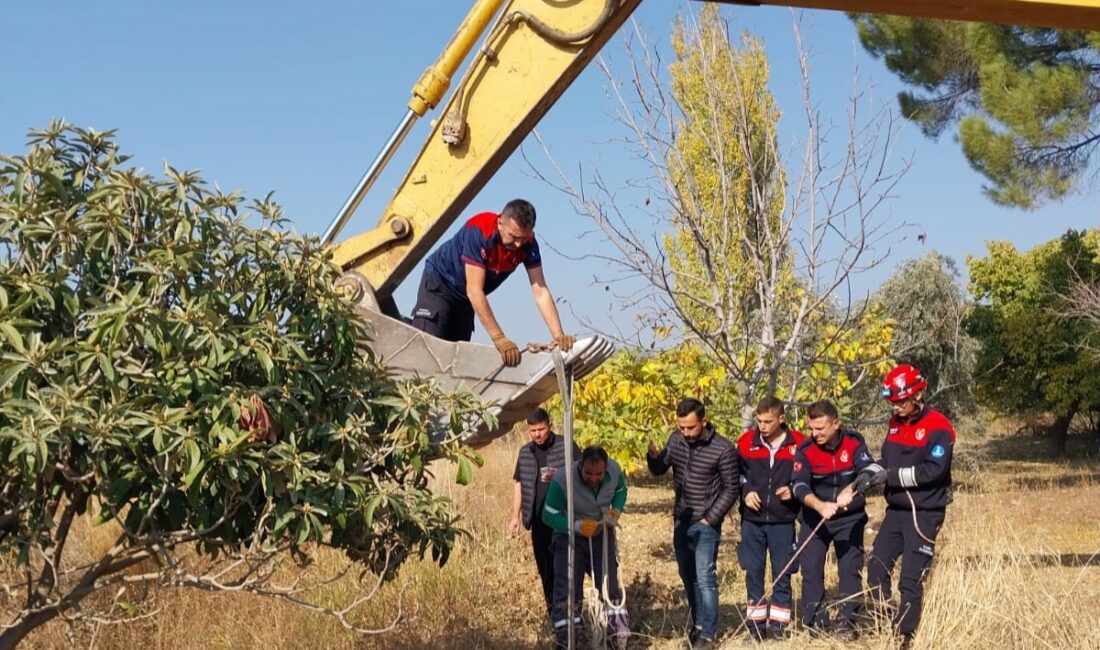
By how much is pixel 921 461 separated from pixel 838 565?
3.31 feet

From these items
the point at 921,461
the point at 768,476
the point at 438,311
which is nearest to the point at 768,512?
the point at 768,476

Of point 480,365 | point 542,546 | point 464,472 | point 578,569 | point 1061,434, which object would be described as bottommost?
point 578,569

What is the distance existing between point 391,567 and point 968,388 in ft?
62.9

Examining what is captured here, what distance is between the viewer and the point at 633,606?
9.74 metres

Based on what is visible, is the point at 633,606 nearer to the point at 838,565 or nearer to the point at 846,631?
the point at 838,565

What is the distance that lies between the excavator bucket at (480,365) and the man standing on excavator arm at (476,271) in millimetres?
224

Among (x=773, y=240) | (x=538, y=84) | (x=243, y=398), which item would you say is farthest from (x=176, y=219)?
(x=773, y=240)

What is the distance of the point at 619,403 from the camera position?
15.6m

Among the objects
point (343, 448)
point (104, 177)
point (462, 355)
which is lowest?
point (343, 448)

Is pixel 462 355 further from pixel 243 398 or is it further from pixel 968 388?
pixel 968 388

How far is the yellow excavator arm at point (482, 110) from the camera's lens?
6383 mm

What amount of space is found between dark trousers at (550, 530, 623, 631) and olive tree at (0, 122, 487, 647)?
2.98 metres

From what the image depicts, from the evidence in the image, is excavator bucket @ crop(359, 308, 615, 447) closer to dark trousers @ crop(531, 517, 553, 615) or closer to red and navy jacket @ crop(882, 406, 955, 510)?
red and navy jacket @ crop(882, 406, 955, 510)

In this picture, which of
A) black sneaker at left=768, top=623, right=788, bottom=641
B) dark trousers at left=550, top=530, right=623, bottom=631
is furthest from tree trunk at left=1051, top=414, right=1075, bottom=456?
dark trousers at left=550, top=530, right=623, bottom=631
